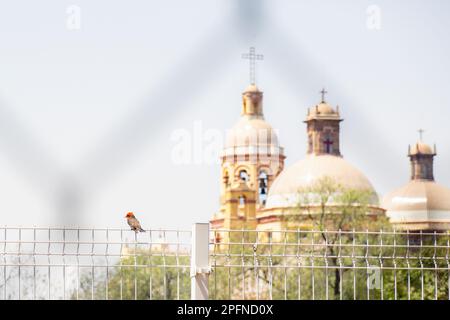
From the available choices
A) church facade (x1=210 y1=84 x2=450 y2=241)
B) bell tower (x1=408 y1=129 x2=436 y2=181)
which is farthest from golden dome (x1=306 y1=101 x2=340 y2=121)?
A: bell tower (x1=408 y1=129 x2=436 y2=181)

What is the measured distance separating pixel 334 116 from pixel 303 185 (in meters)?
9.81

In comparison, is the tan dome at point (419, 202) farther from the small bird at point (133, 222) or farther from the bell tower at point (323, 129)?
the small bird at point (133, 222)

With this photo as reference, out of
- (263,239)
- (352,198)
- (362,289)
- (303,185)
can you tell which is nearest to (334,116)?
(303,185)

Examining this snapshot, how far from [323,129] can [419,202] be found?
804 centimetres

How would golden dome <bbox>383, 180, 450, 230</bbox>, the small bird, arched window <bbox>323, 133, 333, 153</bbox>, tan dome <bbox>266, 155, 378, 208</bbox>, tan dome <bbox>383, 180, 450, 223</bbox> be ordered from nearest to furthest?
the small bird
tan dome <bbox>266, 155, 378, 208</bbox>
arched window <bbox>323, 133, 333, 153</bbox>
golden dome <bbox>383, 180, 450, 230</bbox>
tan dome <bbox>383, 180, 450, 223</bbox>

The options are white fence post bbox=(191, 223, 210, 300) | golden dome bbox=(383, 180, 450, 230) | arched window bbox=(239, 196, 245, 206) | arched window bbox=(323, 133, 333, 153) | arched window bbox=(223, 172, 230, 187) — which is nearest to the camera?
white fence post bbox=(191, 223, 210, 300)

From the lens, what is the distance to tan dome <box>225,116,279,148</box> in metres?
72.2

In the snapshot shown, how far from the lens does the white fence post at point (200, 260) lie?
533 inches

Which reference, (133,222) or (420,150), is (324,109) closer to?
(420,150)

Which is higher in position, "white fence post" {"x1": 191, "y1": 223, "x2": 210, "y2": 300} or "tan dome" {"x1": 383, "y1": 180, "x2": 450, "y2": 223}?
"tan dome" {"x1": 383, "y1": 180, "x2": 450, "y2": 223}

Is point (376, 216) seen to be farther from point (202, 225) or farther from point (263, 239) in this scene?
point (202, 225)

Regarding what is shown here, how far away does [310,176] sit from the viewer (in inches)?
2569

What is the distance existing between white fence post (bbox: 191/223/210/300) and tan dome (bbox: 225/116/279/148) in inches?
2298

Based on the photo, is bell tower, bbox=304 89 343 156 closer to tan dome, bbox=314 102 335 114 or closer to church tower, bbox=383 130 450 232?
tan dome, bbox=314 102 335 114
